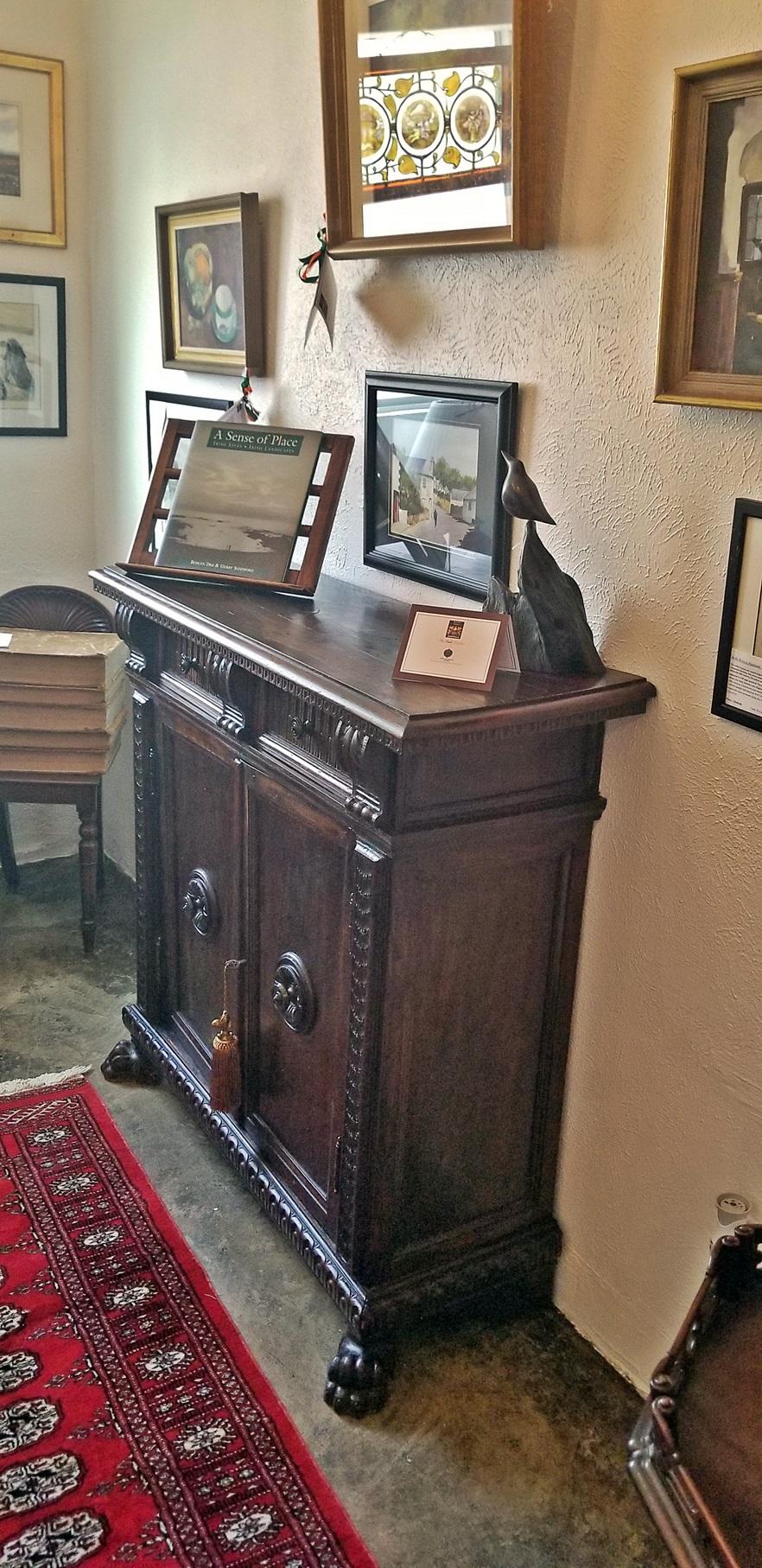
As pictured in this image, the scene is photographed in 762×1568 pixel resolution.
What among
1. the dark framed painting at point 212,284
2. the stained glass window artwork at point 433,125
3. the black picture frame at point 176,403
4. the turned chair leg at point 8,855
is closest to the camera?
the stained glass window artwork at point 433,125

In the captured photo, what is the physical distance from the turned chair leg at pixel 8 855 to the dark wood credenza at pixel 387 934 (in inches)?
59.3

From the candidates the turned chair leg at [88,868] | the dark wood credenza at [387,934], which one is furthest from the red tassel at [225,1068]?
the turned chair leg at [88,868]

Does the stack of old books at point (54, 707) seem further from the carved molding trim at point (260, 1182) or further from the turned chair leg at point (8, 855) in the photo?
the carved molding trim at point (260, 1182)

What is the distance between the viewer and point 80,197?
3512mm

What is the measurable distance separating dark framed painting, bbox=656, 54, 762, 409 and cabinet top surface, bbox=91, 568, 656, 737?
1.38ft

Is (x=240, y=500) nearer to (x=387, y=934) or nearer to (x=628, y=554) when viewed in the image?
(x=628, y=554)

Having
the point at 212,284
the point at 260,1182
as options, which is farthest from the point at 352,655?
the point at 212,284

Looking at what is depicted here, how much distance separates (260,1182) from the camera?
235 centimetres

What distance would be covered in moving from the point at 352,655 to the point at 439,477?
0.42m

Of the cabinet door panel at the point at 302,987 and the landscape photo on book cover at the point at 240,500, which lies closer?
the cabinet door panel at the point at 302,987

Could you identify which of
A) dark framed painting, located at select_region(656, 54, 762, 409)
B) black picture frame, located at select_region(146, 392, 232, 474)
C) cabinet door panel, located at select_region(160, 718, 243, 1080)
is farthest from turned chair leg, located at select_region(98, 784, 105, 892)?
dark framed painting, located at select_region(656, 54, 762, 409)

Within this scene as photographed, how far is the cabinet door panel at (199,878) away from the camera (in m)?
2.39

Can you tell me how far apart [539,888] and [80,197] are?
2570 mm

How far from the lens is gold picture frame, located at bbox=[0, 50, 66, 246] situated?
10.9 feet
